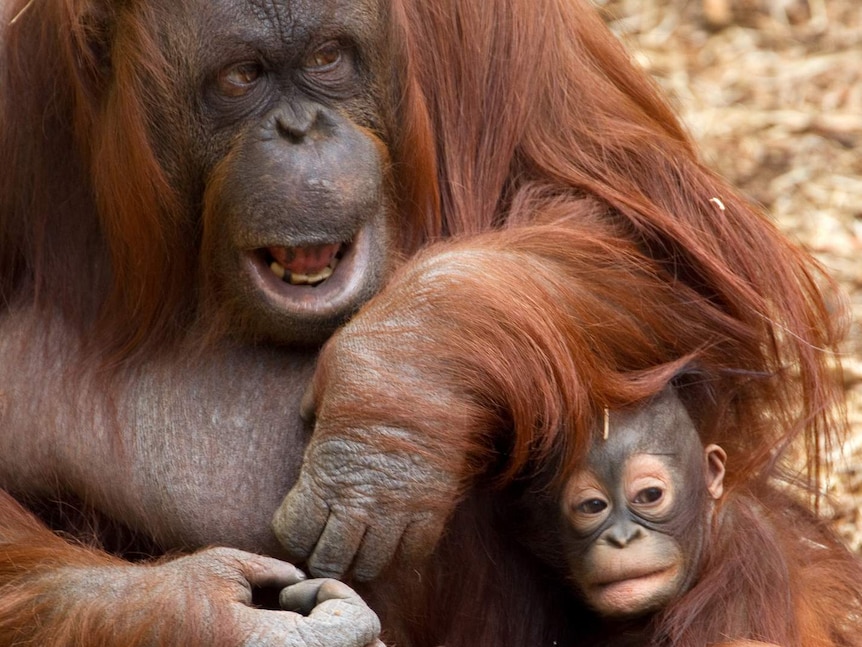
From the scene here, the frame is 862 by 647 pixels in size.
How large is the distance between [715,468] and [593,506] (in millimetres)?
351

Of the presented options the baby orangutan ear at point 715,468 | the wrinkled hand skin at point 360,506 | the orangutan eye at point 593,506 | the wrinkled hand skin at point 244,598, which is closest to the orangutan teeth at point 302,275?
the wrinkled hand skin at point 360,506

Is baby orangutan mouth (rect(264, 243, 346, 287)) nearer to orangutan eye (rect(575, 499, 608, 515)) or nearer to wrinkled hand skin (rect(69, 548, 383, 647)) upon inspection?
wrinkled hand skin (rect(69, 548, 383, 647))

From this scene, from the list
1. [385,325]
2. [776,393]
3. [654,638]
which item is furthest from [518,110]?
[654,638]

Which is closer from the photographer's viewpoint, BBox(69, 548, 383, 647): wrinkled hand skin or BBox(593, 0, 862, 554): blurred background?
BBox(69, 548, 383, 647): wrinkled hand skin

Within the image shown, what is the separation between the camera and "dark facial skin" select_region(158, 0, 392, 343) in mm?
2670

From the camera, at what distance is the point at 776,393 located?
3195 mm

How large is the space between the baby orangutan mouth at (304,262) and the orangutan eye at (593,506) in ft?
2.10

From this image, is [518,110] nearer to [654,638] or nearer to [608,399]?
[608,399]

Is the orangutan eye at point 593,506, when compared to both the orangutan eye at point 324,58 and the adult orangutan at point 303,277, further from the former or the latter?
the orangutan eye at point 324,58

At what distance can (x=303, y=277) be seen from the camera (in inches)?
110

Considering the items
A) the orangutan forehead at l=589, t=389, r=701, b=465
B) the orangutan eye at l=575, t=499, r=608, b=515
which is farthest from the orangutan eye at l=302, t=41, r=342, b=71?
the orangutan eye at l=575, t=499, r=608, b=515

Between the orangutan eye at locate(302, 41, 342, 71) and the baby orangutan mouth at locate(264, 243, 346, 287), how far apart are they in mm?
324

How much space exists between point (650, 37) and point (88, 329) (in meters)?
3.67

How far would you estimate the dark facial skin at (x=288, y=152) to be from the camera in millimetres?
2670
